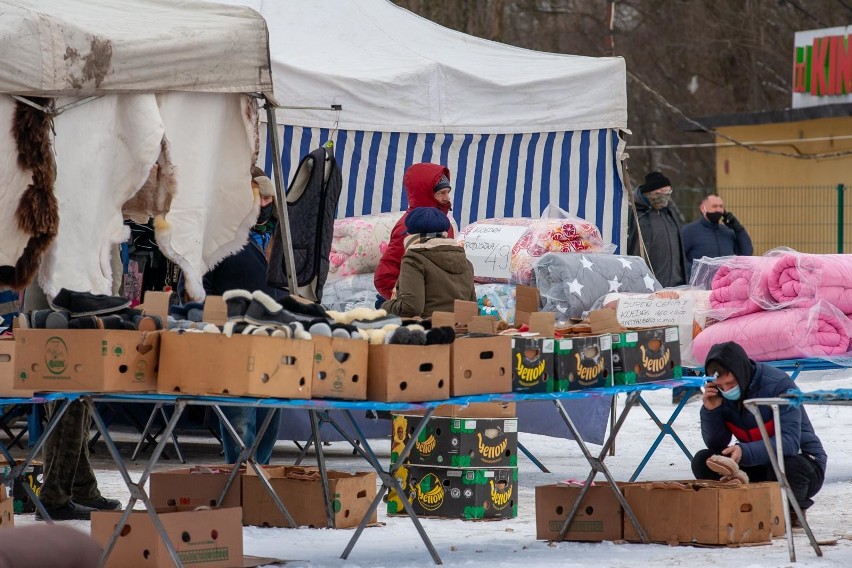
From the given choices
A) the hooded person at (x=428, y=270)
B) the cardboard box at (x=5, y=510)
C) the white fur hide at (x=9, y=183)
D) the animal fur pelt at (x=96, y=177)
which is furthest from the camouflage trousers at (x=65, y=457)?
the hooded person at (x=428, y=270)

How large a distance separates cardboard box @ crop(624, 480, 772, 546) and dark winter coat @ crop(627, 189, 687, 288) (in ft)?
20.3

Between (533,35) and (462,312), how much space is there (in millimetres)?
27766

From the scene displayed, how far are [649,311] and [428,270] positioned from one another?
45.2 inches

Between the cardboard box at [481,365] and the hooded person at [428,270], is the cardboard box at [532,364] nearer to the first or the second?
the cardboard box at [481,365]

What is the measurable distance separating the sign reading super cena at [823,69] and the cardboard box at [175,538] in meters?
18.9

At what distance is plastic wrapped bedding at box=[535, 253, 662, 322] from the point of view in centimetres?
941

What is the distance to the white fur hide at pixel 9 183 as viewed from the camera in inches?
257

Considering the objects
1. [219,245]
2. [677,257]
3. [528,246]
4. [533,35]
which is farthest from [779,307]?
[533,35]

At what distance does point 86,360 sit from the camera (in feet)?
17.5

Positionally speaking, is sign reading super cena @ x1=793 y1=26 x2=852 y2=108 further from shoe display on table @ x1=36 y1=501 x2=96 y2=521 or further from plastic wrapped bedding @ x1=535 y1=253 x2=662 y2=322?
shoe display on table @ x1=36 y1=501 x2=96 y2=521

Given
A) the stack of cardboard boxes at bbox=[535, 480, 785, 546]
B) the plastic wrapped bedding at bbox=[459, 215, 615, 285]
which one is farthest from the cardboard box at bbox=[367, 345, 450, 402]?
the plastic wrapped bedding at bbox=[459, 215, 615, 285]

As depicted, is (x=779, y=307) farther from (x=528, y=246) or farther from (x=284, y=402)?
(x=284, y=402)

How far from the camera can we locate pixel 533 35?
33.6 meters

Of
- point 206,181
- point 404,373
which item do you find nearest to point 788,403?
point 404,373
